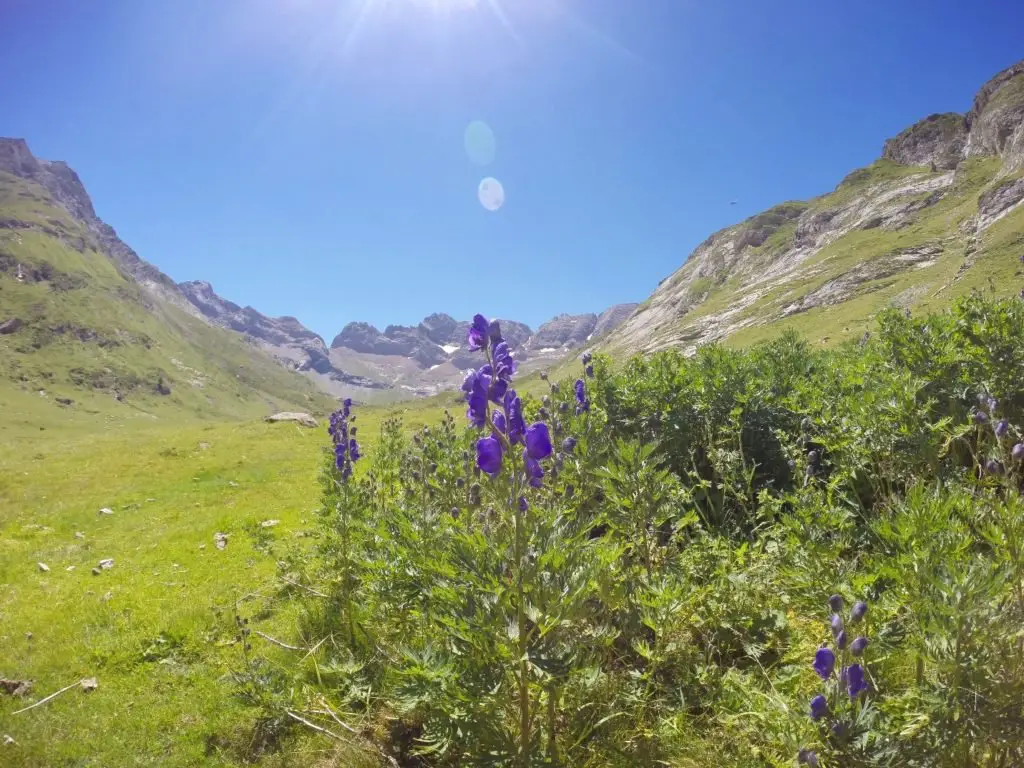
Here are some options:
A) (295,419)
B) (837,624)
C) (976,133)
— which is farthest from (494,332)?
(976,133)

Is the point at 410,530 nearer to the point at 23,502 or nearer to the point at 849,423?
the point at 849,423

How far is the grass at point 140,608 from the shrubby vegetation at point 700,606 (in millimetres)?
1168

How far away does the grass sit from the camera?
517 centimetres

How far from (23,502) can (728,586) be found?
73.4 feet

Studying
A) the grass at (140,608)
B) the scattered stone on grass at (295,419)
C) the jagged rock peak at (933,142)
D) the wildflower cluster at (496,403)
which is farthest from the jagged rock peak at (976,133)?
the grass at (140,608)

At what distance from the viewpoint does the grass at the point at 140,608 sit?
5168mm

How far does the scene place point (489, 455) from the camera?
342cm

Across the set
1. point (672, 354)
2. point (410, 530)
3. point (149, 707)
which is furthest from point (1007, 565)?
point (149, 707)

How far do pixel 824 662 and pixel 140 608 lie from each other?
989 centimetres

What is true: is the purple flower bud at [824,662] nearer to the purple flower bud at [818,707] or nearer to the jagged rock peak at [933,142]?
the purple flower bud at [818,707]

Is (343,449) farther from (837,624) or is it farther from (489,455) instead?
(837,624)

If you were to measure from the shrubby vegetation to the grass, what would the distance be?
1168 millimetres

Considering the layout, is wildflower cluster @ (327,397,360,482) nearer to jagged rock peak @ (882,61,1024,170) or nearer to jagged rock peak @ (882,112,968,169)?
jagged rock peak @ (882,61,1024,170)

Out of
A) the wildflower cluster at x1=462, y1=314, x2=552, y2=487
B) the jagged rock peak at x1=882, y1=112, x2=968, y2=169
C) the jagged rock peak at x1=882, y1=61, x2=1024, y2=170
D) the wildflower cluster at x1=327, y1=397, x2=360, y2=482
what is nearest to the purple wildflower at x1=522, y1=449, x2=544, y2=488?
the wildflower cluster at x1=462, y1=314, x2=552, y2=487
